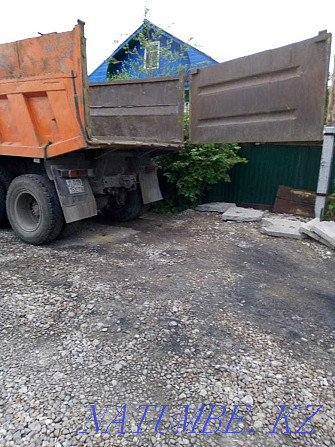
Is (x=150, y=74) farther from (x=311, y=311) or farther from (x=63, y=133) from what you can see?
(x=311, y=311)

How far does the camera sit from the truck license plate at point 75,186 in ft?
14.3

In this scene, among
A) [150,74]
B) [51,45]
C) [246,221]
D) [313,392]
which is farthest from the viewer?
[150,74]

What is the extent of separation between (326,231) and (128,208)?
314cm

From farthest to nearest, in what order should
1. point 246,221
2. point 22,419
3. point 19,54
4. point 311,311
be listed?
point 246,221 → point 19,54 → point 311,311 → point 22,419

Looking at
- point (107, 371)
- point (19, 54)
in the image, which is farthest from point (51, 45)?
point (107, 371)

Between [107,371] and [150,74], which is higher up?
[150,74]

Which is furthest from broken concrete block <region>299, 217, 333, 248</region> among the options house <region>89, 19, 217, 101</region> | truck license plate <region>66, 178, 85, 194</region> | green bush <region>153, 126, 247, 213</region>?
house <region>89, 19, 217, 101</region>

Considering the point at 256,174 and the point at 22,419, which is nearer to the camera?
the point at 22,419

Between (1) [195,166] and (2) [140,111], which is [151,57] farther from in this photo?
(2) [140,111]

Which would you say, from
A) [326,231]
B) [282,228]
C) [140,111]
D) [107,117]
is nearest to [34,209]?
[107,117]

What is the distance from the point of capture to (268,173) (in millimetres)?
6941

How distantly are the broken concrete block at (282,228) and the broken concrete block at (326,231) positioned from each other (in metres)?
0.23

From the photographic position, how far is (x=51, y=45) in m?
3.84

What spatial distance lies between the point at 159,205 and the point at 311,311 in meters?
4.16
